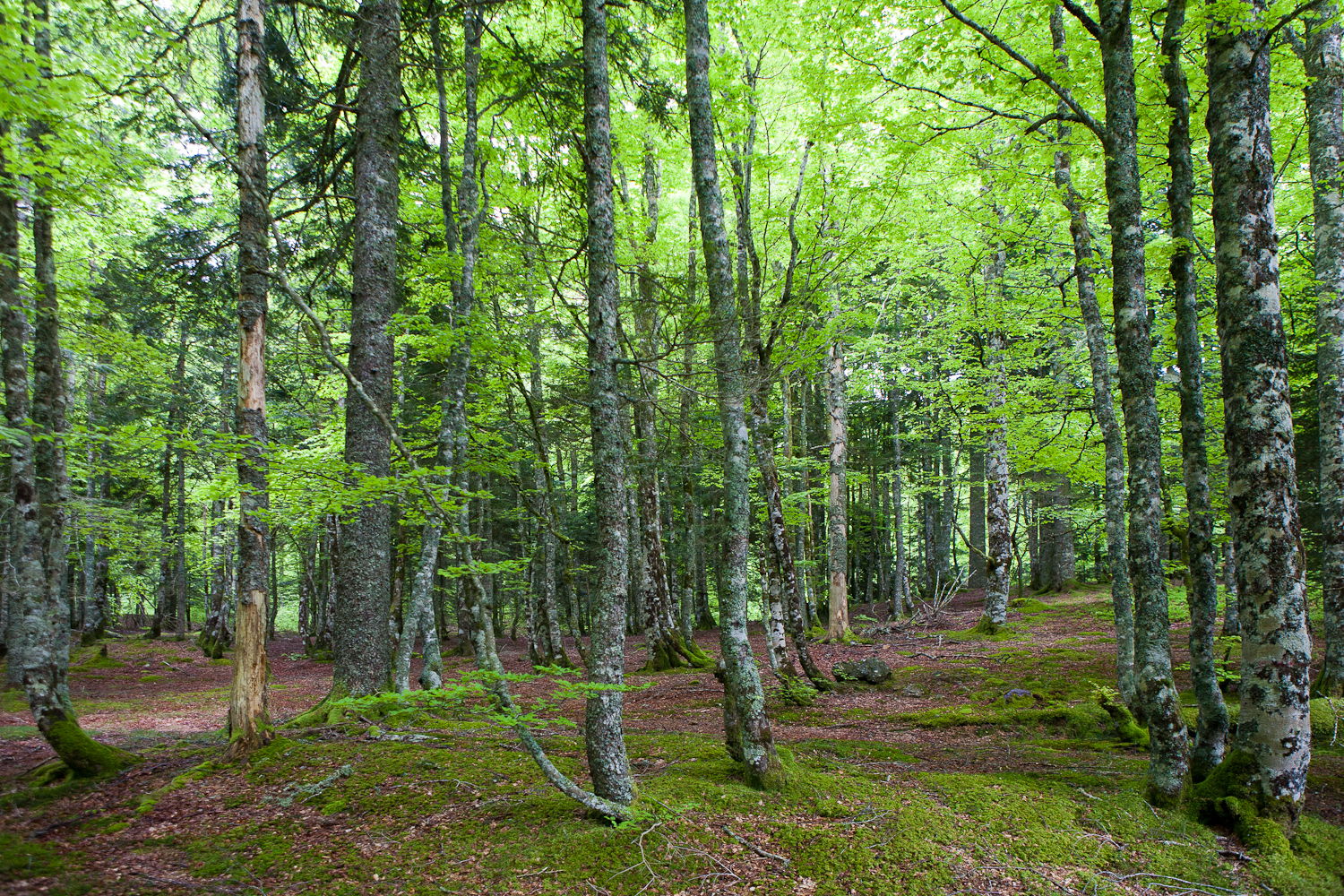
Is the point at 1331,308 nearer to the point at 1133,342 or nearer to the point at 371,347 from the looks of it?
the point at 1133,342

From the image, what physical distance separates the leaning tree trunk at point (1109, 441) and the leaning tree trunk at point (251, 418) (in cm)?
779

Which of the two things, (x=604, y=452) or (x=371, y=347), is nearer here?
(x=604, y=452)

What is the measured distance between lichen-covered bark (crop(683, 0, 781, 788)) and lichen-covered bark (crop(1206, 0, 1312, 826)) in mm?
3583

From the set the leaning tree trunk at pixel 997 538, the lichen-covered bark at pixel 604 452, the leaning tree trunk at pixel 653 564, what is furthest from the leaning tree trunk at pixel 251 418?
the leaning tree trunk at pixel 997 538

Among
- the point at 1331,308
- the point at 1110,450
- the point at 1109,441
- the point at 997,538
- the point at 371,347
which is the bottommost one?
the point at 997,538

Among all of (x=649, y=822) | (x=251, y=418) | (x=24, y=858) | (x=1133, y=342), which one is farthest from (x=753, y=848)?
(x=251, y=418)

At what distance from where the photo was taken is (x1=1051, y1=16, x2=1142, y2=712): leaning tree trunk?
7000 mm

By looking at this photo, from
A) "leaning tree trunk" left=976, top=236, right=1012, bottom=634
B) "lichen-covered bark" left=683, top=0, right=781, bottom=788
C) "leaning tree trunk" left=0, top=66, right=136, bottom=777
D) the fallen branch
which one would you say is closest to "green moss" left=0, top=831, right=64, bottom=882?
"leaning tree trunk" left=0, top=66, right=136, bottom=777

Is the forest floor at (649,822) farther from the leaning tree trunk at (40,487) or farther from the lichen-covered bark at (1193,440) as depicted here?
the lichen-covered bark at (1193,440)

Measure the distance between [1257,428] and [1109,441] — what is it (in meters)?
2.96

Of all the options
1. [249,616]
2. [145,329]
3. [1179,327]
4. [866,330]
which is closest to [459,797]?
[249,616]

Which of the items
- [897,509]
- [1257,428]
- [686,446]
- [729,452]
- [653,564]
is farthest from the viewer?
[897,509]

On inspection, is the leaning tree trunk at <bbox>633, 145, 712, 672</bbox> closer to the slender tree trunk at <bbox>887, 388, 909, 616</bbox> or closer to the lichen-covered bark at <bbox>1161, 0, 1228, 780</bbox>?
the slender tree trunk at <bbox>887, 388, 909, 616</bbox>

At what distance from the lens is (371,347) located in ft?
25.2
